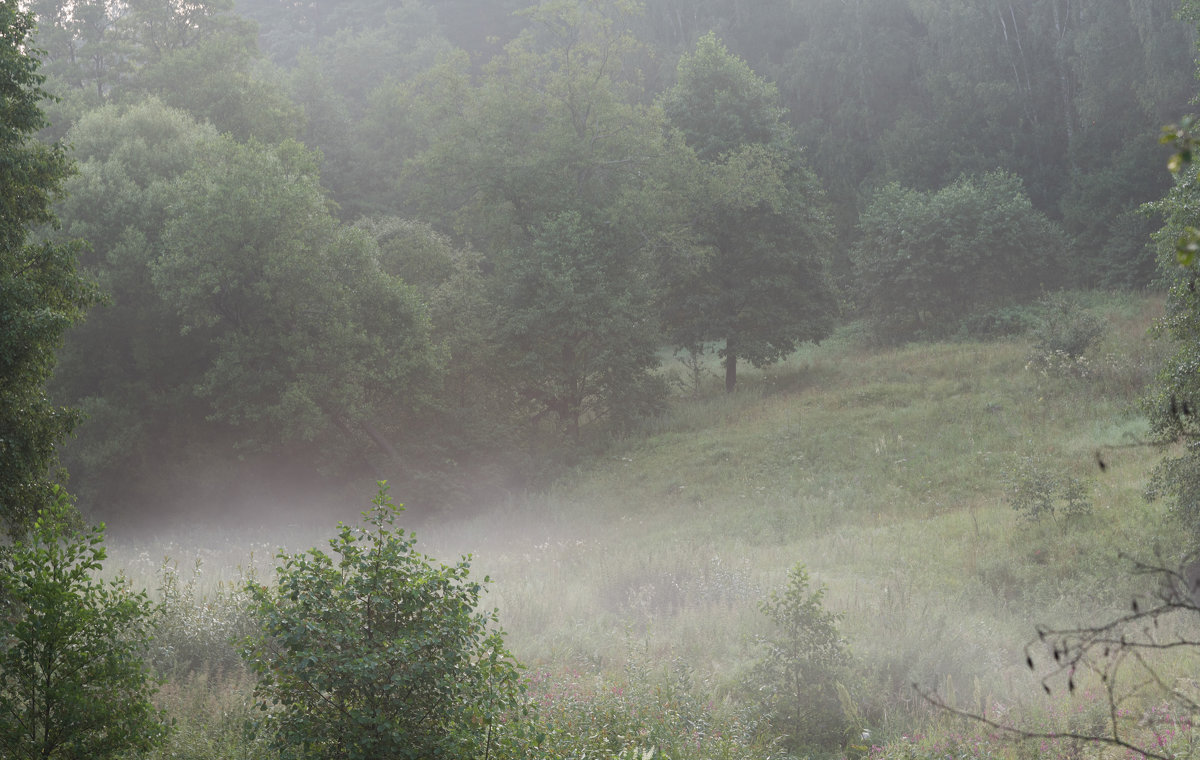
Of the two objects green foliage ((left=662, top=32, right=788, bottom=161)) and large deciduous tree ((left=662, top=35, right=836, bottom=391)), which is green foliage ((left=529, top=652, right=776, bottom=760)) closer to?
large deciduous tree ((left=662, top=35, right=836, bottom=391))

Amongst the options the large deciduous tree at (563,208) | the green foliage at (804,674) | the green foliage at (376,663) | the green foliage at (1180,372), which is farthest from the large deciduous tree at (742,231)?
the green foliage at (376,663)

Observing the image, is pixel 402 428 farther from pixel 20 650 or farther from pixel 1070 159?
pixel 1070 159

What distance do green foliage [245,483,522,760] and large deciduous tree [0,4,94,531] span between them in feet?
18.3

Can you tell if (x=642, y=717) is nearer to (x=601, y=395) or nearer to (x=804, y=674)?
(x=804, y=674)

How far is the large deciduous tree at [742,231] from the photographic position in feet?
95.3

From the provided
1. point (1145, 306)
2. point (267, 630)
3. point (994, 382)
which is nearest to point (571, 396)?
point (994, 382)

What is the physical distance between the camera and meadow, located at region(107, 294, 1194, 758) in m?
7.55

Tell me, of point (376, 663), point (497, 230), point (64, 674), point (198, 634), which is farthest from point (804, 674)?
point (497, 230)

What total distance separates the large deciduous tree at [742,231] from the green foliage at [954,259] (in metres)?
5.17

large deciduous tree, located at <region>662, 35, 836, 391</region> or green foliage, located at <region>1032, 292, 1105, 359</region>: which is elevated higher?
large deciduous tree, located at <region>662, 35, 836, 391</region>

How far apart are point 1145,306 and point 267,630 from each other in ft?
109

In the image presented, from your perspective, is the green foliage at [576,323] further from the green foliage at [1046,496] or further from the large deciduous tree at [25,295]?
the large deciduous tree at [25,295]

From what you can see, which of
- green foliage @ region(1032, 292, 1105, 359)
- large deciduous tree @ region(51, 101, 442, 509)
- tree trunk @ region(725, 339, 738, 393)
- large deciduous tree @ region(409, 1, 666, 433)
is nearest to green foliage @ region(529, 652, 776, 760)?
large deciduous tree @ region(51, 101, 442, 509)

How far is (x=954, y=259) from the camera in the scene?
35.2 m
